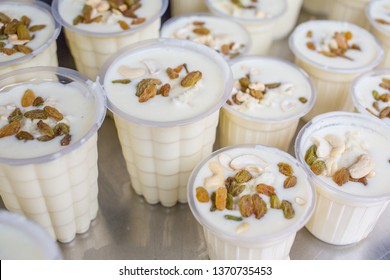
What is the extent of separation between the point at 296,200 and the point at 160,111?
1.37 feet

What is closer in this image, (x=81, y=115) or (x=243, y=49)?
(x=81, y=115)

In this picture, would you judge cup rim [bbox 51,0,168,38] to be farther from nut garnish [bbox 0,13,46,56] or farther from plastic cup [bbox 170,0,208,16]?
plastic cup [bbox 170,0,208,16]

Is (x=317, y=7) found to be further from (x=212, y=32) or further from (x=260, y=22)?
(x=212, y=32)

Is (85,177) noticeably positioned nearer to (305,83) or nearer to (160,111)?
(160,111)

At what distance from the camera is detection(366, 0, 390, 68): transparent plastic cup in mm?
1818

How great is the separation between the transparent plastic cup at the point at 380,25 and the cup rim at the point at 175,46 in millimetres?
811

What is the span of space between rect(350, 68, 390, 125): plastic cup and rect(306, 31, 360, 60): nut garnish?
13 cm

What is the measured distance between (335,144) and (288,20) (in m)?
0.95

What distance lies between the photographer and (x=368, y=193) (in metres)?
1.22

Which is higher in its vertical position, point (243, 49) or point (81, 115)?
point (81, 115)

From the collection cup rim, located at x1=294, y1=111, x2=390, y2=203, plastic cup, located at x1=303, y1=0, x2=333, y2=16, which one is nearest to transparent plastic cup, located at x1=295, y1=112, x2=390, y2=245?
cup rim, located at x1=294, y1=111, x2=390, y2=203
